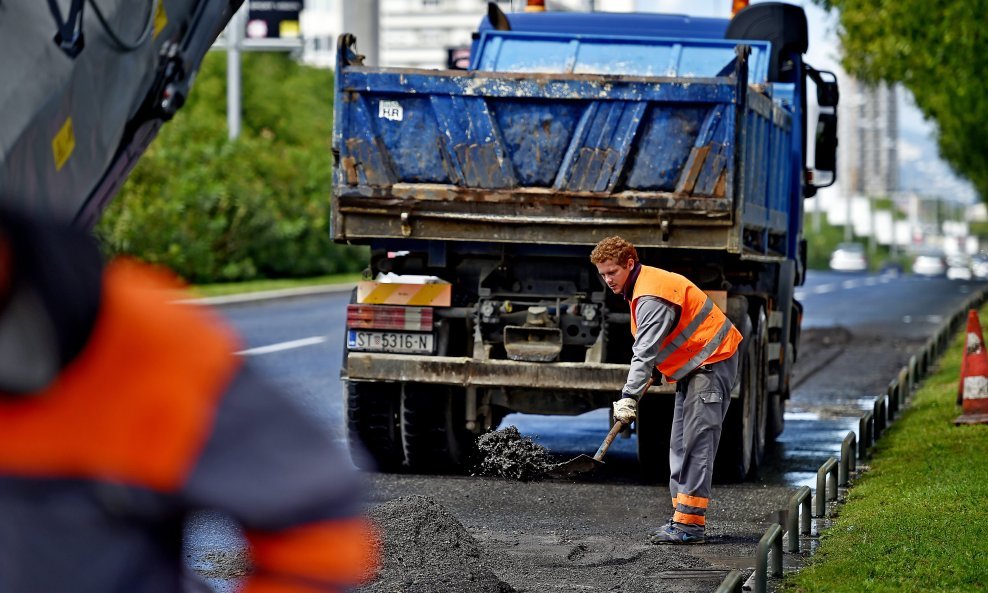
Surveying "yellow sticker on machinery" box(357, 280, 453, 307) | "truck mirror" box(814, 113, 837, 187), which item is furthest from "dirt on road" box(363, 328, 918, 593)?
"truck mirror" box(814, 113, 837, 187)

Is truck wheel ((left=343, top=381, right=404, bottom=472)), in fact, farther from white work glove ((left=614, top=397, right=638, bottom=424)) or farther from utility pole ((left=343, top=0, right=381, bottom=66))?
utility pole ((left=343, top=0, right=381, bottom=66))

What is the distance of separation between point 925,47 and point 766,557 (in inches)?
808

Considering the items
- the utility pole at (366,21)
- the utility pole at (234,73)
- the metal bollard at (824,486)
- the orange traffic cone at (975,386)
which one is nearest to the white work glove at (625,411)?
the metal bollard at (824,486)

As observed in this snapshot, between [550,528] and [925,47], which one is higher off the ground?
[925,47]

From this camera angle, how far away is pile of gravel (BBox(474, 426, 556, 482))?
1111 centimetres

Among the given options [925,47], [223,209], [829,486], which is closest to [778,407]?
[829,486]

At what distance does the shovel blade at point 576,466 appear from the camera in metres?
10.1

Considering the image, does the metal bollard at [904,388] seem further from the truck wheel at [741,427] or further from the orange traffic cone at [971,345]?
the truck wheel at [741,427]

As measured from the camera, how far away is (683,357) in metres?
9.27

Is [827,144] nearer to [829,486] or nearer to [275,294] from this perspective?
[829,486]

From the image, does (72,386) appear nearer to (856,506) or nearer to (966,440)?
(856,506)

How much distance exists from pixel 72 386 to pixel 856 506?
7.80 m

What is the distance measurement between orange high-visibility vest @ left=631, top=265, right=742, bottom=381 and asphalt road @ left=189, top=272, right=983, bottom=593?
0.87 m

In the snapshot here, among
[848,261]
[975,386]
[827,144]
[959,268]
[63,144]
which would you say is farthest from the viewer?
[848,261]
